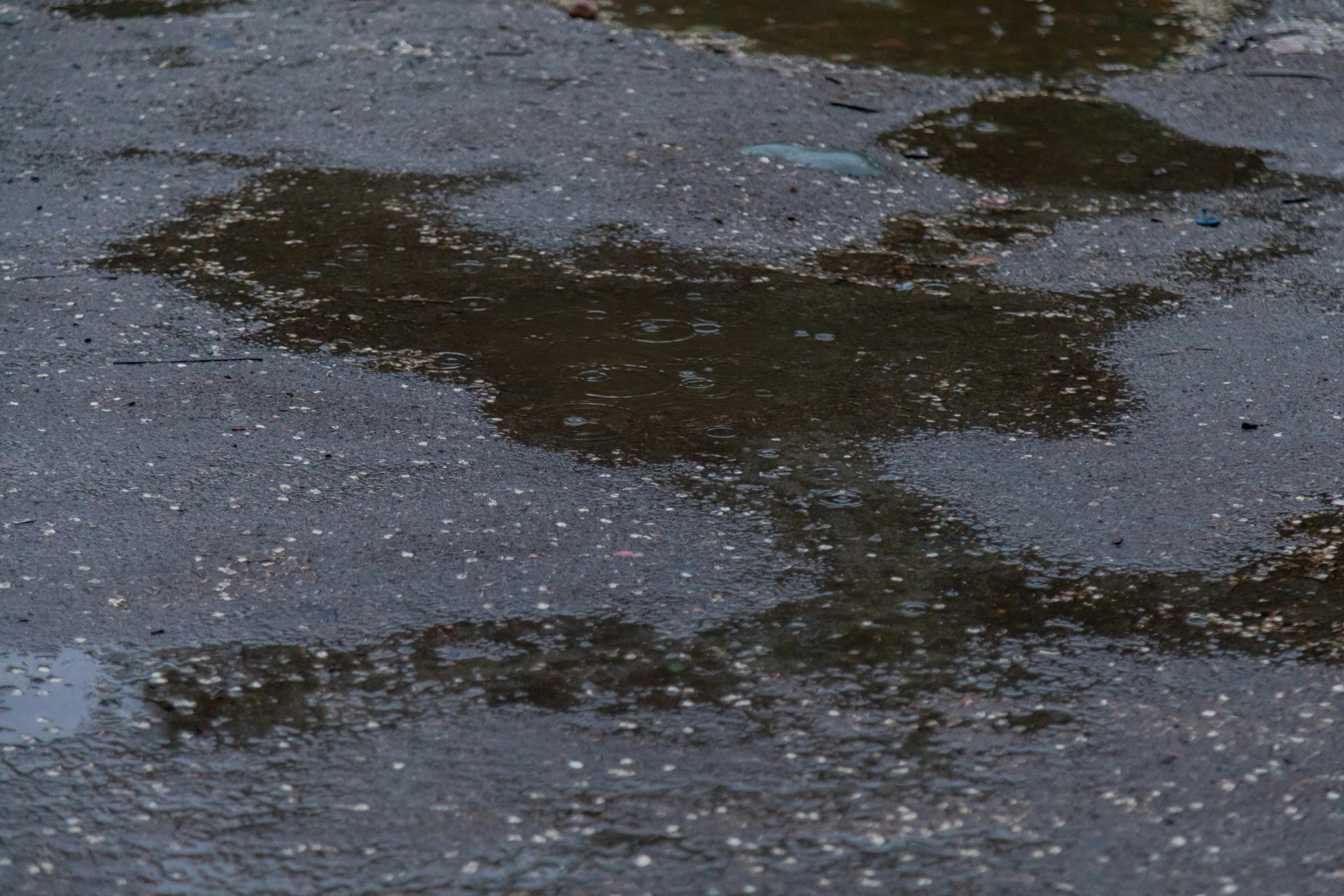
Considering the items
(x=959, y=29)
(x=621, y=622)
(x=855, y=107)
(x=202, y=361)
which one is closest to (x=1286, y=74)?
(x=959, y=29)

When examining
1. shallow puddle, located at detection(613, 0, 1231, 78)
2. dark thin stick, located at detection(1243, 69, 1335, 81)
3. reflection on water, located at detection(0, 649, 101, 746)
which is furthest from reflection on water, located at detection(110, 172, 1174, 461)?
dark thin stick, located at detection(1243, 69, 1335, 81)

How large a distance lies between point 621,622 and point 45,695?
1.26 metres

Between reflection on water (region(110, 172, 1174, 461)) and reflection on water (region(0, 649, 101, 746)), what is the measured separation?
55.6 inches

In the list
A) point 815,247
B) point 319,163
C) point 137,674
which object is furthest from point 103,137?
point 137,674

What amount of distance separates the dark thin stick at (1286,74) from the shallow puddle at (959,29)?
1.71 feet

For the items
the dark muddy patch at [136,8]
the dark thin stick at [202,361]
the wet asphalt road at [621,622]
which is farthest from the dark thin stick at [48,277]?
the dark muddy patch at [136,8]

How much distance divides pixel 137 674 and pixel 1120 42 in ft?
21.7

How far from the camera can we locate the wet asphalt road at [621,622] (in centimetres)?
244

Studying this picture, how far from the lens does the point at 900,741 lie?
2.70 meters

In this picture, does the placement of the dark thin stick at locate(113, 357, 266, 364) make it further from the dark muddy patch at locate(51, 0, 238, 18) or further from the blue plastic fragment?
the dark muddy patch at locate(51, 0, 238, 18)

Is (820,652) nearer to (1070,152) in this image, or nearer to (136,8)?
(1070,152)

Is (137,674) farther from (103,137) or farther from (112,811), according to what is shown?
(103,137)

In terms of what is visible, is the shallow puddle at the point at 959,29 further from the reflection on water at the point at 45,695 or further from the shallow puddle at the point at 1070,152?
the reflection on water at the point at 45,695

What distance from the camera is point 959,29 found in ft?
25.1
